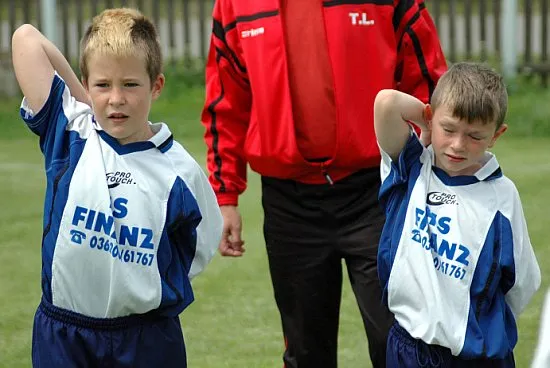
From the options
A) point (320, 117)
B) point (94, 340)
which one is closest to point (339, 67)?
point (320, 117)

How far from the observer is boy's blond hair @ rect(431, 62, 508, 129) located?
396 cm

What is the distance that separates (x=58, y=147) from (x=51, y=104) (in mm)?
142

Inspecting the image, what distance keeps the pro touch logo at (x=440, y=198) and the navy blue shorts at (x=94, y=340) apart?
3.13 feet

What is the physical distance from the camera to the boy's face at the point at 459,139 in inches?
157

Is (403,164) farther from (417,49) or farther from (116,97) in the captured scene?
(116,97)

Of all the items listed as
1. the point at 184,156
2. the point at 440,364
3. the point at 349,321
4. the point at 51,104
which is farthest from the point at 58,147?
the point at 349,321

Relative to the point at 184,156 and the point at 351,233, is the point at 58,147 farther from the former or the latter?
the point at 351,233

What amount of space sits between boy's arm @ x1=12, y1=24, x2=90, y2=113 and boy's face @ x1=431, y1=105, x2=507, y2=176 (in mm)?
1242

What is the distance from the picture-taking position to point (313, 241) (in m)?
4.80

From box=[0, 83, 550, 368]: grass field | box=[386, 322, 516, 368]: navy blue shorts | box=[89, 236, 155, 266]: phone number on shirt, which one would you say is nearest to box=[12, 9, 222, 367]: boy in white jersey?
box=[89, 236, 155, 266]: phone number on shirt

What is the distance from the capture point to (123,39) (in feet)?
13.0

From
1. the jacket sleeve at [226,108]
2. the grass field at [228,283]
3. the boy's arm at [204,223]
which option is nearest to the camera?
the boy's arm at [204,223]

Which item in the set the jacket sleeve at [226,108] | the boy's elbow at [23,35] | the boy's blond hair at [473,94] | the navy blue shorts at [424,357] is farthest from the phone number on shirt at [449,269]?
the boy's elbow at [23,35]

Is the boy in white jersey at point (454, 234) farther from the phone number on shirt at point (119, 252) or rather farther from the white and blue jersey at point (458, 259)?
the phone number on shirt at point (119, 252)
